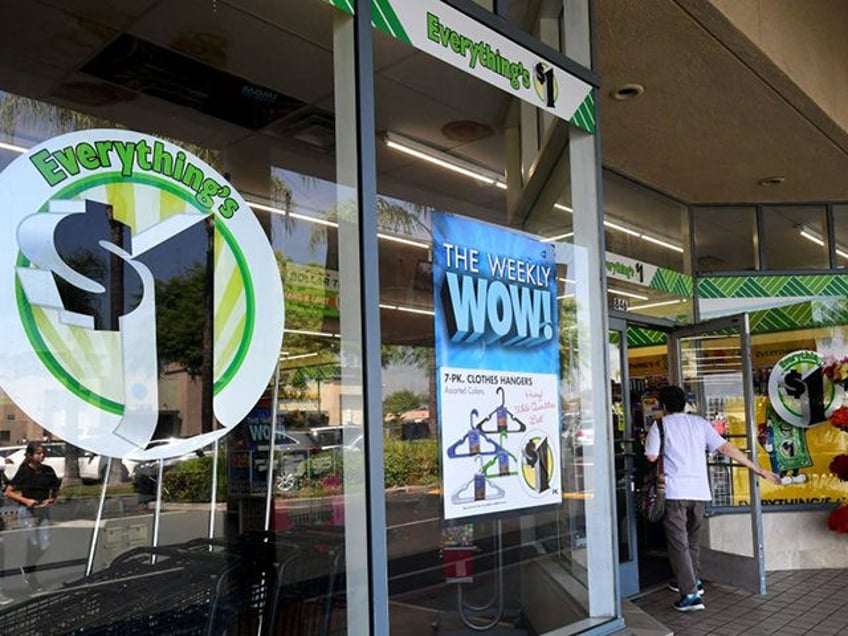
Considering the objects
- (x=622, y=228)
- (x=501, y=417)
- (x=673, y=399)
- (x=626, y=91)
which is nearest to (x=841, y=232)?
(x=622, y=228)

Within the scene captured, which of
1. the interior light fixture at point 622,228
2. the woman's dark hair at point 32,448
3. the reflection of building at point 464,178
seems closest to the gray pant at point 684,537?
the reflection of building at point 464,178

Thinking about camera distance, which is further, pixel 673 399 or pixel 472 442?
pixel 673 399

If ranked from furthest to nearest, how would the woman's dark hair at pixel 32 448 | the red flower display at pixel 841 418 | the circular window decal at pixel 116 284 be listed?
the red flower display at pixel 841 418 < the woman's dark hair at pixel 32 448 < the circular window decal at pixel 116 284

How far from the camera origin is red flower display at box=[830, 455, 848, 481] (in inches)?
286

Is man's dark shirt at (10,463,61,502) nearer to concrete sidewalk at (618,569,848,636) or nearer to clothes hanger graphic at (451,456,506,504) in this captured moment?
clothes hanger graphic at (451,456,506,504)

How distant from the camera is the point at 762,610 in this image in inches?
223

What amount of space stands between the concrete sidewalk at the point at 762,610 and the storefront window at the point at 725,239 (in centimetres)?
293

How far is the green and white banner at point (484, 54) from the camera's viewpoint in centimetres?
293

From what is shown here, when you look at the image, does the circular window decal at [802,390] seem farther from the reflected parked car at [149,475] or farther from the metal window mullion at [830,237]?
the reflected parked car at [149,475]

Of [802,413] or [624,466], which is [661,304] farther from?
[802,413]

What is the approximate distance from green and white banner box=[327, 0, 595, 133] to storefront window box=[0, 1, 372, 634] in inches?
9.5

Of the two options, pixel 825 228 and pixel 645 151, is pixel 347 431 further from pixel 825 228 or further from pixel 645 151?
pixel 825 228

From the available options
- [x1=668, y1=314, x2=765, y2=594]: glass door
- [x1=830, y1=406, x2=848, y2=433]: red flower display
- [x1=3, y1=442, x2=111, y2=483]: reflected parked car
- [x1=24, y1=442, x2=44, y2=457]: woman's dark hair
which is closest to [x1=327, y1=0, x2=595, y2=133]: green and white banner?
[x1=3, y1=442, x2=111, y2=483]: reflected parked car

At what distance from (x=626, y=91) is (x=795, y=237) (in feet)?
12.5
